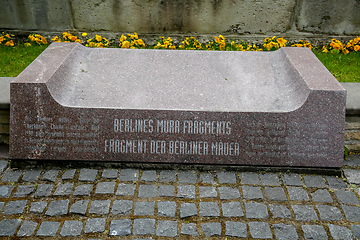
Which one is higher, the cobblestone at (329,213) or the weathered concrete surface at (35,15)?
the weathered concrete surface at (35,15)

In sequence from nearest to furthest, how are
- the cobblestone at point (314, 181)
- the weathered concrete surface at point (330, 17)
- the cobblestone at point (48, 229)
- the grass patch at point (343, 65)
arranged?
the cobblestone at point (48, 229)
the cobblestone at point (314, 181)
the grass patch at point (343, 65)
the weathered concrete surface at point (330, 17)

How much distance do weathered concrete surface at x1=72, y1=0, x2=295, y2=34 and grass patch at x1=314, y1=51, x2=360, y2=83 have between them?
1003 millimetres

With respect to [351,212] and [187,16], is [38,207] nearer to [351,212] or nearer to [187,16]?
[351,212]

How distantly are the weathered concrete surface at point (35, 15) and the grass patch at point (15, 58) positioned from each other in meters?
0.48

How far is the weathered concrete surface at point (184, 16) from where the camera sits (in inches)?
219

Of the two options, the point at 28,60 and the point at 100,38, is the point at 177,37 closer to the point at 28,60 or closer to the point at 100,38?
the point at 100,38

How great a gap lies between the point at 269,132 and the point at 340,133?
690 millimetres

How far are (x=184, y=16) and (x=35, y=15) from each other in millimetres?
2561

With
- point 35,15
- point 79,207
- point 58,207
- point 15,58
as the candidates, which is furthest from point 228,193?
point 35,15

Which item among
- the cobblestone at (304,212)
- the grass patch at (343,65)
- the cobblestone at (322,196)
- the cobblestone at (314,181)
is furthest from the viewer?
the grass patch at (343,65)

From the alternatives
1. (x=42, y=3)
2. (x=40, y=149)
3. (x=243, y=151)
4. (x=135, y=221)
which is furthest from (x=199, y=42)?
(x=135, y=221)

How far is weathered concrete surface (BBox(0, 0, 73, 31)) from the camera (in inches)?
220

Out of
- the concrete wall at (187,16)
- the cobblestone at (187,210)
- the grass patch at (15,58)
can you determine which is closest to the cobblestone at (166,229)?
the cobblestone at (187,210)

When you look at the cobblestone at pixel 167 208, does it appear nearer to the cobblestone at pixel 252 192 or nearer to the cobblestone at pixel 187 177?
the cobblestone at pixel 187 177
